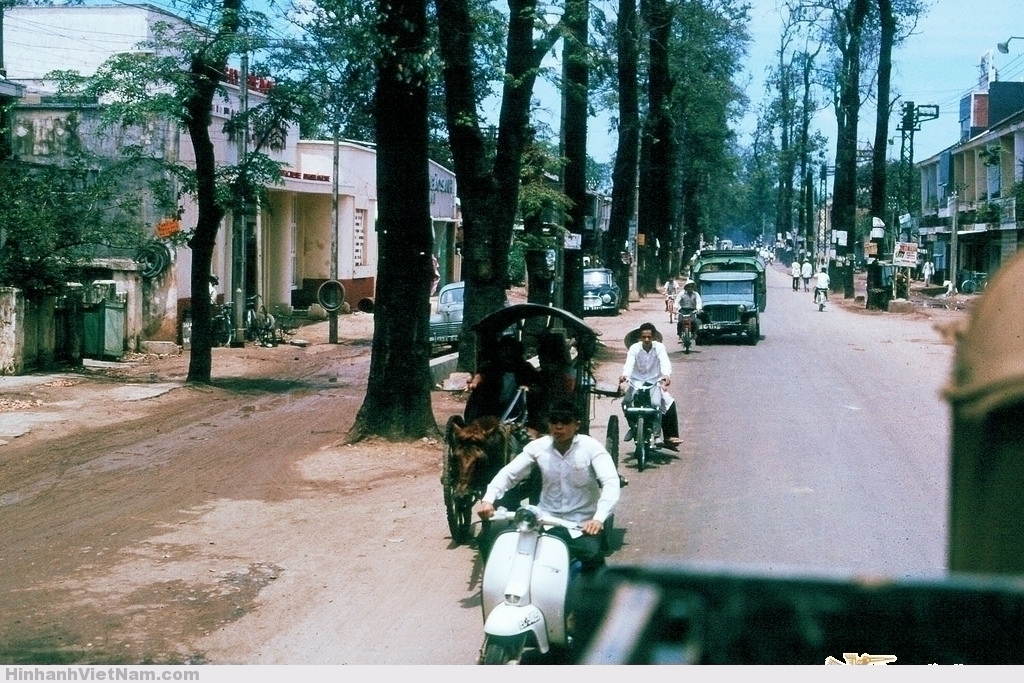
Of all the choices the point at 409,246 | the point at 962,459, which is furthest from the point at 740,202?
the point at 962,459

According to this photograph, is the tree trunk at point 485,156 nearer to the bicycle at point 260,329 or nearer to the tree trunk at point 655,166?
the bicycle at point 260,329

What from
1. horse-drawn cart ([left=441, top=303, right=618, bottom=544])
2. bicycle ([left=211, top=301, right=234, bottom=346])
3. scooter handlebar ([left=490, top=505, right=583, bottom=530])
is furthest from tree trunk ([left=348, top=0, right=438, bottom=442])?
bicycle ([left=211, top=301, right=234, bottom=346])

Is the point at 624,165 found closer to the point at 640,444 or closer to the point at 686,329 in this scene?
the point at 686,329

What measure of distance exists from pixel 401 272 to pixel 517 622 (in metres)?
7.65

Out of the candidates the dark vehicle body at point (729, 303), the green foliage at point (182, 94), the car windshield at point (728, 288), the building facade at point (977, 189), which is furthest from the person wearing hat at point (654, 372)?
the building facade at point (977, 189)

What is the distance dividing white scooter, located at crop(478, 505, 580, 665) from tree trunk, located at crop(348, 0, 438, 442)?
22.6 ft

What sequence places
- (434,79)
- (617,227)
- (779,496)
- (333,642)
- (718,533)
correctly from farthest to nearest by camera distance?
1. (617,227)
2. (434,79)
3. (779,496)
4. (718,533)
5. (333,642)

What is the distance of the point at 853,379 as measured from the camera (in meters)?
19.2

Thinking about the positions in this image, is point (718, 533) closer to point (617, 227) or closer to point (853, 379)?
point (853, 379)

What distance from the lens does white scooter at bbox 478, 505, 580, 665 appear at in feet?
18.7

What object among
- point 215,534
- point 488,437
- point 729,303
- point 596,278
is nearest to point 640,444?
point 488,437

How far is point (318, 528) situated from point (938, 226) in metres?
44.0

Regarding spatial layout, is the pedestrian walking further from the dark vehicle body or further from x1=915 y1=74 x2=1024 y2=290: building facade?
the dark vehicle body
